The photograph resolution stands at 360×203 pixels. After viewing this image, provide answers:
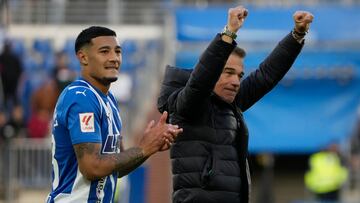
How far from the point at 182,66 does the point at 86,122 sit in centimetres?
1506

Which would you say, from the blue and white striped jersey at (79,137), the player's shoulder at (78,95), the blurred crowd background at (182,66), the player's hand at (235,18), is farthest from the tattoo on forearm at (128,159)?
the blurred crowd background at (182,66)

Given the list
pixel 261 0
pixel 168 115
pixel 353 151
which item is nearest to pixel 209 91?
pixel 168 115

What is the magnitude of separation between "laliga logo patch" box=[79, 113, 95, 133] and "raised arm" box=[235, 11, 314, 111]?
4.81 ft

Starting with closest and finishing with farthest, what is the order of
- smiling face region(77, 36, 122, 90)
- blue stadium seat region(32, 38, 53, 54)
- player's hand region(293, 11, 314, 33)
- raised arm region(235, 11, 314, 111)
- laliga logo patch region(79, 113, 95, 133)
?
laliga logo patch region(79, 113, 95, 133) → smiling face region(77, 36, 122, 90) → player's hand region(293, 11, 314, 33) → raised arm region(235, 11, 314, 111) → blue stadium seat region(32, 38, 53, 54)

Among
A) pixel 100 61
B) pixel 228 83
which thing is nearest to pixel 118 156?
pixel 100 61

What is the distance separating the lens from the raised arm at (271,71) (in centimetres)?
776

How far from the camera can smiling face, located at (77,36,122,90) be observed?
22.7 ft

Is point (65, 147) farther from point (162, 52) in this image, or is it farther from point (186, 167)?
point (162, 52)

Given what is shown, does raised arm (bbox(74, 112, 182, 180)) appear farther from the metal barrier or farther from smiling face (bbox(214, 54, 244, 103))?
the metal barrier

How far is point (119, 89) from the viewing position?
63.3 ft

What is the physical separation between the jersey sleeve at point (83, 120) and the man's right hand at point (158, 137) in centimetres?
30

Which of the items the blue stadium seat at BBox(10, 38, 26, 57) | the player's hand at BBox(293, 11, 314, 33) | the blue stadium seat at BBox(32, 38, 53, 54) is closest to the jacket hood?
the player's hand at BBox(293, 11, 314, 33)

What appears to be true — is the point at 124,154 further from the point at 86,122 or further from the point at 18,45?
the point at 18,45

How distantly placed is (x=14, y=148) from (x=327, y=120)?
23.8 ft
